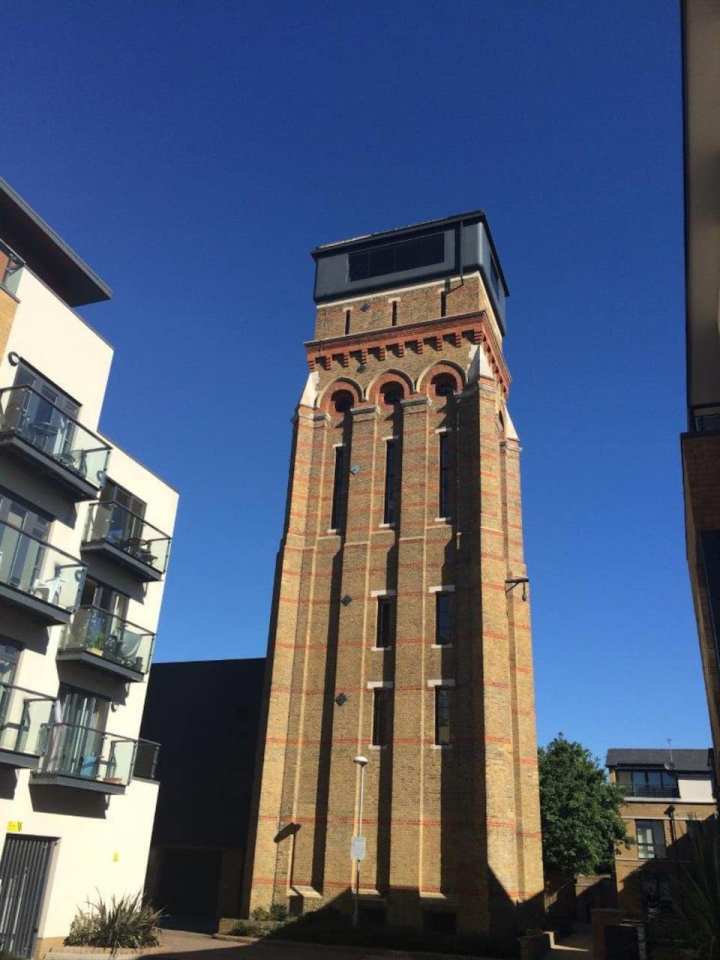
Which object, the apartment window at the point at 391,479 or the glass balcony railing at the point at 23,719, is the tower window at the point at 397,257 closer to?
the apartment window at the point at 391,479

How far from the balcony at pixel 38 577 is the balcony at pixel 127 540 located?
1391 mm

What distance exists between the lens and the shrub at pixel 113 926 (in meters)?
17.9

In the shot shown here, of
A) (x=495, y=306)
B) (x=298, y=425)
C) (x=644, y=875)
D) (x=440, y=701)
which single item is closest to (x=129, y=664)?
(x=440, y=701)

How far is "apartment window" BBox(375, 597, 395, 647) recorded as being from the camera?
98.3ft

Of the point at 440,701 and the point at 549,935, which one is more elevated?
the point at 440,701

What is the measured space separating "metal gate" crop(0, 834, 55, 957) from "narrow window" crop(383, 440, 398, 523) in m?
18.1

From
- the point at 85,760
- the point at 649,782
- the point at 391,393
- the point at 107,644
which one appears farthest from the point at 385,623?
the point at 649,782

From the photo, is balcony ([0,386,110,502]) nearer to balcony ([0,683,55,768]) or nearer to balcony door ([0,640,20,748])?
balcony door ([0,640,20,748])

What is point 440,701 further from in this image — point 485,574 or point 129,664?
point 129,664

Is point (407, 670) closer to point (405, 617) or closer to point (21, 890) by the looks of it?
point (405, 617)

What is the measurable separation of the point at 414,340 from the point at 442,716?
1611 cm

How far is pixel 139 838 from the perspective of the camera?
20578mm

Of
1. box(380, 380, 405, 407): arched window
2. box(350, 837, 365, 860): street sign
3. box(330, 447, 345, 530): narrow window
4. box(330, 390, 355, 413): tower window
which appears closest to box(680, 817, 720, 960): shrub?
box(350, 837, 365, 860): street sign

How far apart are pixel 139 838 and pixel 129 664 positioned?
471 centimetres
